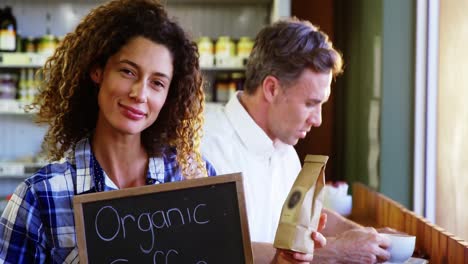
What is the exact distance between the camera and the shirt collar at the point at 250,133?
7.57 feet

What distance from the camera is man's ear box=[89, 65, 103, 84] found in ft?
5.08

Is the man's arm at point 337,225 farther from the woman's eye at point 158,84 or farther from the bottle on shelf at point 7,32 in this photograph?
the bottle on shelf at point 7,32

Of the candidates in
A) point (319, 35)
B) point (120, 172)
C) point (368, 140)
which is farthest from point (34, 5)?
point (120, 172)

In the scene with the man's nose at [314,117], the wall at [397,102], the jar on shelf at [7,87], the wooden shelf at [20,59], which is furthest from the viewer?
the jar on shelf at [7,87]

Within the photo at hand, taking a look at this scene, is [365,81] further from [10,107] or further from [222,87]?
[10,107]

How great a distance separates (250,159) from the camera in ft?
7.56

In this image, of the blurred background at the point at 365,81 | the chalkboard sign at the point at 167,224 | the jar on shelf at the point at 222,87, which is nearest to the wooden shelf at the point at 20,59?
the blurred background at the point at 365,81

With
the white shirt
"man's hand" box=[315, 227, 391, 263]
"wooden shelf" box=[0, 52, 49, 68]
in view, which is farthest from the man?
"wooden shelf" box=[0, 52, 49, 68]

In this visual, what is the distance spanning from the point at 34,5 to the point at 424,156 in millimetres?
2557

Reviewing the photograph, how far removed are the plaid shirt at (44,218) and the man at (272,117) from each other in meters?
0.81

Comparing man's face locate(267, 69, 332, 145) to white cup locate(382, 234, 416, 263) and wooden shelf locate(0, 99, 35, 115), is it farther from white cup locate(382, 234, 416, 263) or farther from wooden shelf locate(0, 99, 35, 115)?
wooden shelf locate(0, 99, 35, 115)

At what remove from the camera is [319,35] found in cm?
238

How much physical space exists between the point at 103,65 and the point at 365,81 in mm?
Result: 2443

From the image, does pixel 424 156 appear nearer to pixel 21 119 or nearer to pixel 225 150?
pixel 225 150
